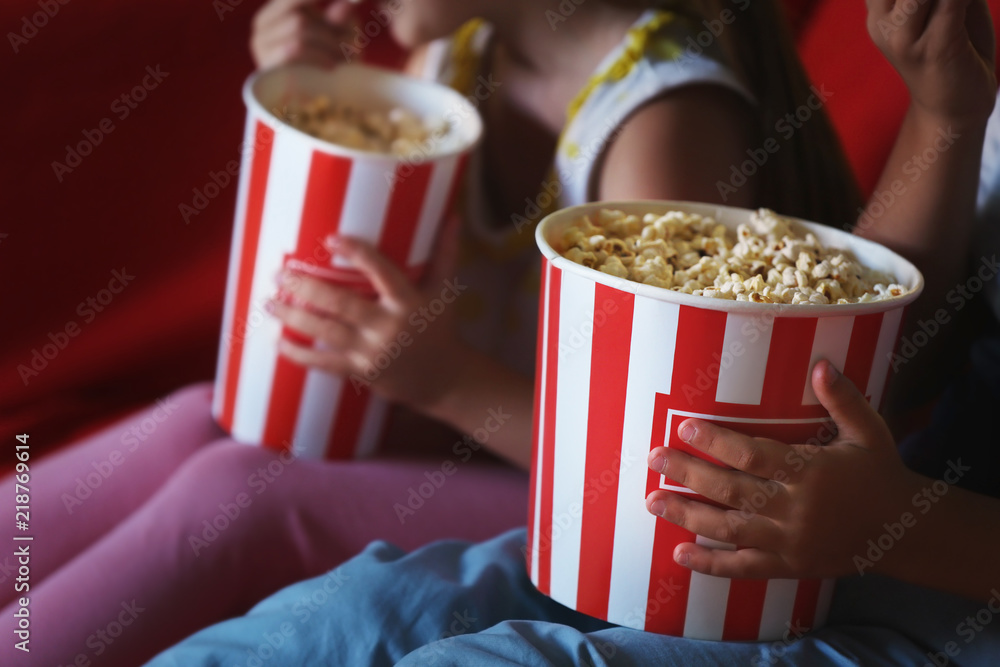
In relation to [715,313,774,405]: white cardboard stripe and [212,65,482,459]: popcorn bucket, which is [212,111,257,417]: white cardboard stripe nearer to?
[212,65,482,459]: popcorn bucket

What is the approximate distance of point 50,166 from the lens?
3.44ft

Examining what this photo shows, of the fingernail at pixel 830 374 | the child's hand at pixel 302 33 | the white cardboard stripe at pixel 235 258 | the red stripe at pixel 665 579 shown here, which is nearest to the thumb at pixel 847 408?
the fingernail at pixel 830 374

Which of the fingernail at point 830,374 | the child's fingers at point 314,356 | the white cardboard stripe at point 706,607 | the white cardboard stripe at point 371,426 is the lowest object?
the white cardboard stripe at point 371,426

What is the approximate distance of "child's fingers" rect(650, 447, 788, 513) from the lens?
0.57 metres

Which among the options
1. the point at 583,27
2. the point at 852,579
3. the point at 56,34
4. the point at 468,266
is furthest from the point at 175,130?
the point at 852,579

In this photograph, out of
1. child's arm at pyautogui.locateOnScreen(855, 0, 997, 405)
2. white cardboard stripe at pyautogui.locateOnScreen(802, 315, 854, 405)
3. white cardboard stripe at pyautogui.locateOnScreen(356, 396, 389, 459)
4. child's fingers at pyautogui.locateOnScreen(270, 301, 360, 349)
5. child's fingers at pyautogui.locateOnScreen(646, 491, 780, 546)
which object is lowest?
white cardboard stripe at pyautogui.locateOnScreen(356, 396, 389, 459)

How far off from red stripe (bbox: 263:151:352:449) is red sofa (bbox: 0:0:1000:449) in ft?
1.05

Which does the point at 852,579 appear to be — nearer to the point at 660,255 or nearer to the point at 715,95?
the point at 660,255

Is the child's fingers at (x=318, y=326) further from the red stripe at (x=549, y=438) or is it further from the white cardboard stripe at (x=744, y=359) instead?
the white cardboard stripe at (x=744, y=359)

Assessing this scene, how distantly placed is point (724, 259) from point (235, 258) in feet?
1.80

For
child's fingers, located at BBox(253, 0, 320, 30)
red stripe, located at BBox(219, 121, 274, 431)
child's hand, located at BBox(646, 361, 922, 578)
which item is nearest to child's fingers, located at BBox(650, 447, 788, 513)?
child's hand, located at BBox(646, 361, 922, 578)

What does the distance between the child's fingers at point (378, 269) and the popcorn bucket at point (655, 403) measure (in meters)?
0.26

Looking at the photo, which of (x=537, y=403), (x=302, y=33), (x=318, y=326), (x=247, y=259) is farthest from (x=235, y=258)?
(x=537, y=403)

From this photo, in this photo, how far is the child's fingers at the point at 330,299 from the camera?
88cm
